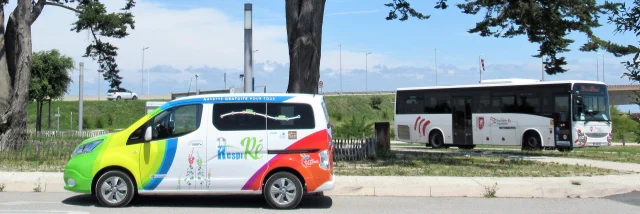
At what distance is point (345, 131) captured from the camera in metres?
38.2

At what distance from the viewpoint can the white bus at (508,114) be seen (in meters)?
25.0

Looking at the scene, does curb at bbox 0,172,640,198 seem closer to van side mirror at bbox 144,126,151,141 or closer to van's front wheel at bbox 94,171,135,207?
van's front wheel at bbox 94,171,135,207

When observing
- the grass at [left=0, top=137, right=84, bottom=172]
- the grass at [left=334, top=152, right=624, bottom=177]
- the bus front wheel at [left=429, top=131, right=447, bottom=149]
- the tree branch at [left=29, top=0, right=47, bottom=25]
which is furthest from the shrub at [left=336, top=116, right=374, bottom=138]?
the grass at [left=0, top=137, right=84, bottom=172]

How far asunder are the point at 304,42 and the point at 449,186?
6.80m

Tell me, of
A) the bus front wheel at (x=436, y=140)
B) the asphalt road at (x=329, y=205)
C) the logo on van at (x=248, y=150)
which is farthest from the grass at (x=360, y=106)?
the logo on van at (x=248, y=150)

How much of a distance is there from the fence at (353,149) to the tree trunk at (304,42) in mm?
1961

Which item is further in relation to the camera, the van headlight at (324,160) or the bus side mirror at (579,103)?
the bus side mirror at (579,103)

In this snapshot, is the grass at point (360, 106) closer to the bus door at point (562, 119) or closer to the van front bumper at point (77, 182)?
the bus door at point (562, 119)

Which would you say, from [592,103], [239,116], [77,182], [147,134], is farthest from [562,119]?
[77,182]

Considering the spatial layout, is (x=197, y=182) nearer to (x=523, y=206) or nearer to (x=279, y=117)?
(x=279, y=117)

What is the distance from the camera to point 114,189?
423 inches

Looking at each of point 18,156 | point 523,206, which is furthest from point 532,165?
point 18,156

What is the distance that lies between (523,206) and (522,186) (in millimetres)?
1624

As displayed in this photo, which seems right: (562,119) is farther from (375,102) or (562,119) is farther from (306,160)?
(375,102)
